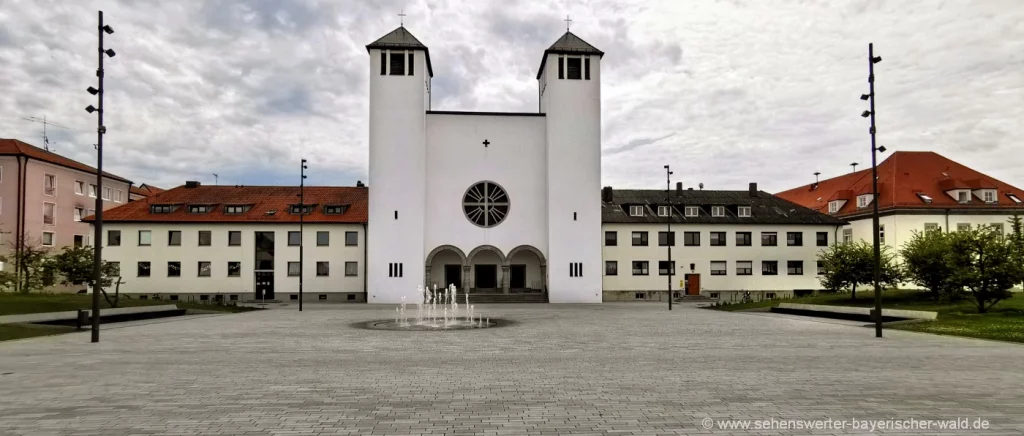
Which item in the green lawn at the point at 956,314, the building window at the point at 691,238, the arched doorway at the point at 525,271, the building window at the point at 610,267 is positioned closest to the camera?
the green lawn at the point at 956,314

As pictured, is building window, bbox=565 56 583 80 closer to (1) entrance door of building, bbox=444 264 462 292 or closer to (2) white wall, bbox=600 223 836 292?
(2) white wall, bbox=600 223 836 292

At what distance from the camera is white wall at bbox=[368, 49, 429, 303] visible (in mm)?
49375

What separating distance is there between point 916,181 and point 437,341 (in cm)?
5212

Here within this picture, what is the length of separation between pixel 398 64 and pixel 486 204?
1338 cm

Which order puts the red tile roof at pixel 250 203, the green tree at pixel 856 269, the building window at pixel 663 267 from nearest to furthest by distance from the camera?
the green tree at pixel 856 269
the red tile roof at pixel 250 203
the building window at pixel 663 267

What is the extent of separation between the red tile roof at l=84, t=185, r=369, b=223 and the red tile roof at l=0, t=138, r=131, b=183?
5161 millimetres

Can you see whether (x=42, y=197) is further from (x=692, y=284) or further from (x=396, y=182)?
(x=692, y=284)

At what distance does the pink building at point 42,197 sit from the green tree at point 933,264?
173 feet

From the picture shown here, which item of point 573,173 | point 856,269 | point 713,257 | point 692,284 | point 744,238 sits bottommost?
point 692,284

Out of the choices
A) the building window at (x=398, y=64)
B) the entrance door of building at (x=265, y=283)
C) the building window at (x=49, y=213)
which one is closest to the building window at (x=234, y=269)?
the entrance door of building at (x=265, y=283)

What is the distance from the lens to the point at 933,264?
101 feet

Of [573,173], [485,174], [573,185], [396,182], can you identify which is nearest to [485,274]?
[485,174]

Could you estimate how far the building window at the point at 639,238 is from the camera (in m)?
55.3

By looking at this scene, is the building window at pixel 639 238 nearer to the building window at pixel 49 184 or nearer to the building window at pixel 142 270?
the building window at pixel 142 270
